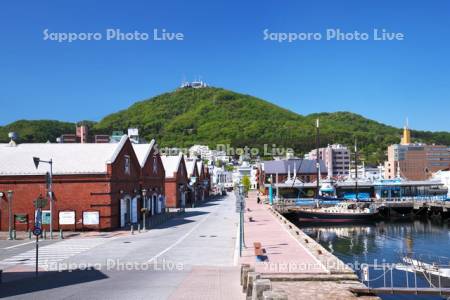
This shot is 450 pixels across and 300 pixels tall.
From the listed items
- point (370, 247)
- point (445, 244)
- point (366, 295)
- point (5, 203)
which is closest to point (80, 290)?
point (366, 295)

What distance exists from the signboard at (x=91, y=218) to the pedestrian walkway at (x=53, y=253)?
456 cm

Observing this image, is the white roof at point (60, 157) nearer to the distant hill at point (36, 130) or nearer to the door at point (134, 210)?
the door at point (134, 210)

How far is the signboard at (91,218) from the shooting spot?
126ft

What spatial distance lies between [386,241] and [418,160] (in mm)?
158400

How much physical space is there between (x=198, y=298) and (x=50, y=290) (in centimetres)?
575

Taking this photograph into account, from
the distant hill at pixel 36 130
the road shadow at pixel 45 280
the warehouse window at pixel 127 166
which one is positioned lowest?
the road shadow at pixel 45 280

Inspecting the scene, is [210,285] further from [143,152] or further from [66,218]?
[143,152]

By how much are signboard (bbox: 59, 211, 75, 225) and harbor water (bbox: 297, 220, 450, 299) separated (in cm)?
2123

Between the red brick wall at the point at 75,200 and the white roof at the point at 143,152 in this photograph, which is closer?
the red brick wall at the point at 75,200

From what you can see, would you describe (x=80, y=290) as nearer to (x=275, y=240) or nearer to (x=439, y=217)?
(x=275, y=240)

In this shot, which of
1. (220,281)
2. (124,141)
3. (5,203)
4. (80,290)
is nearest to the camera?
(80,290)

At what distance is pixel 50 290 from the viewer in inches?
701

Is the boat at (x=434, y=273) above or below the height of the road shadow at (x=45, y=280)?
below

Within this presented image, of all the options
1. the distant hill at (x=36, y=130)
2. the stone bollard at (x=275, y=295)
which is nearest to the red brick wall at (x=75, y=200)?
the stone bollard at (x=275, y=295)
